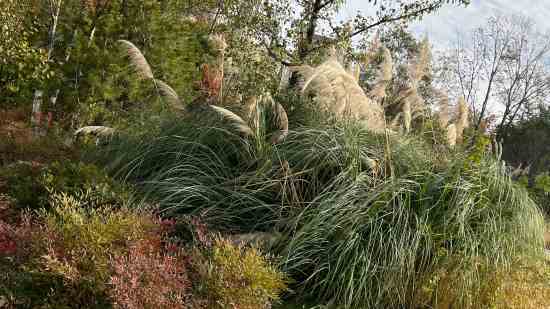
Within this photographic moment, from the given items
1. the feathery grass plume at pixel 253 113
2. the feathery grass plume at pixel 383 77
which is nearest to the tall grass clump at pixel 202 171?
the feathery grass plume at pixel 253 113

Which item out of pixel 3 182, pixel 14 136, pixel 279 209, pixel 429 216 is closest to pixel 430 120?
pixel 429 216

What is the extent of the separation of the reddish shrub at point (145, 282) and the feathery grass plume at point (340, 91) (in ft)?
6.61

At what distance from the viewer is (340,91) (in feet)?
14.7

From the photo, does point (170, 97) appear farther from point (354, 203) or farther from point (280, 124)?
point (354, 203)

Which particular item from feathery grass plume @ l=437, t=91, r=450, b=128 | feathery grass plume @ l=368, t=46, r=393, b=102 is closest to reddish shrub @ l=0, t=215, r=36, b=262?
feathery grass plume @ l=368, t=46, r=393, b=102

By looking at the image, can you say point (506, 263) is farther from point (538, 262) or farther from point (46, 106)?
point (46, 106)

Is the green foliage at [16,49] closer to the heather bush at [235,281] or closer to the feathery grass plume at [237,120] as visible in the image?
the feathery grass plume at [237,120]

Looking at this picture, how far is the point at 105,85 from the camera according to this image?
817 cm

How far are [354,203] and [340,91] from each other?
1.04 m

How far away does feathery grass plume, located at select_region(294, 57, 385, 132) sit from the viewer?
14.1ft

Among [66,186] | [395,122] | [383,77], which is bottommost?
[66,186]

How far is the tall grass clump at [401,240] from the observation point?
3480 millimetres

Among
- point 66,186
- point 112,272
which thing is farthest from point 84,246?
point 66,186

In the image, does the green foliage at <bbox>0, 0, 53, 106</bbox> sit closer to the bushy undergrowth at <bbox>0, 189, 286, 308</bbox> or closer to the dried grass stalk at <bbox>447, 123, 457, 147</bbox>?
the bushy undergrowth at <bbox>0, 189, 286, 308</bbox>
